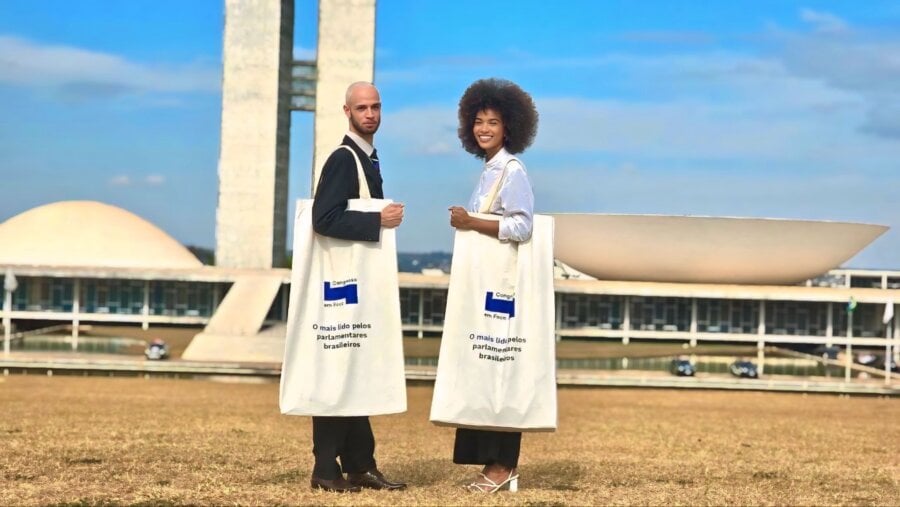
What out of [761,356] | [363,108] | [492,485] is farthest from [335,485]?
[761,356]

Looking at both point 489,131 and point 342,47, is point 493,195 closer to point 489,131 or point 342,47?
point 489,131

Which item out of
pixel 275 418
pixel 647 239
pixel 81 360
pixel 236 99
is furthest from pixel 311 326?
pixel 236 99

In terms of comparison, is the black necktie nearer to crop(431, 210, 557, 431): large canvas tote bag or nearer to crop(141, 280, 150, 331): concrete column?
crop(431, 210, 557, 431): large canvas tote bag

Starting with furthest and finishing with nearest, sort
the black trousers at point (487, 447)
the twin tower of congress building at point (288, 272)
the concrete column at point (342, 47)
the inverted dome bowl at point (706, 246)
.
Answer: the concrete column at point (342, 47), the inverted dome bowl at point (706, 246), the twin tower of congress building at point (288, 272), the black trousers at point (487, 447)

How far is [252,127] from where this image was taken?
1745 inches

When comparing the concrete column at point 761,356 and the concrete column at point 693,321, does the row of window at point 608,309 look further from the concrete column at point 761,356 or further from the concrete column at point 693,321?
the concrete column at point 761,356

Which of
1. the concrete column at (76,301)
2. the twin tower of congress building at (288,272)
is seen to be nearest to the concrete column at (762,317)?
the twin tower of congress building at (288,272)

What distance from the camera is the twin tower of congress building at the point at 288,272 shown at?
3994 centimetres

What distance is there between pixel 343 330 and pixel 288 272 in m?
37.5

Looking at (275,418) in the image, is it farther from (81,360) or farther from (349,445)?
(81,360)

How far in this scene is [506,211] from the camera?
606 centimetres

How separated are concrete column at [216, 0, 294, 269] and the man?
127ft

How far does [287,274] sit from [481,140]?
118 ft

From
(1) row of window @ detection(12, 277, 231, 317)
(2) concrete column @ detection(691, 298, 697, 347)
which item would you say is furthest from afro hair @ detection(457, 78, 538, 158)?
(1) row of window @ detection(12, 277, 231, 317)
